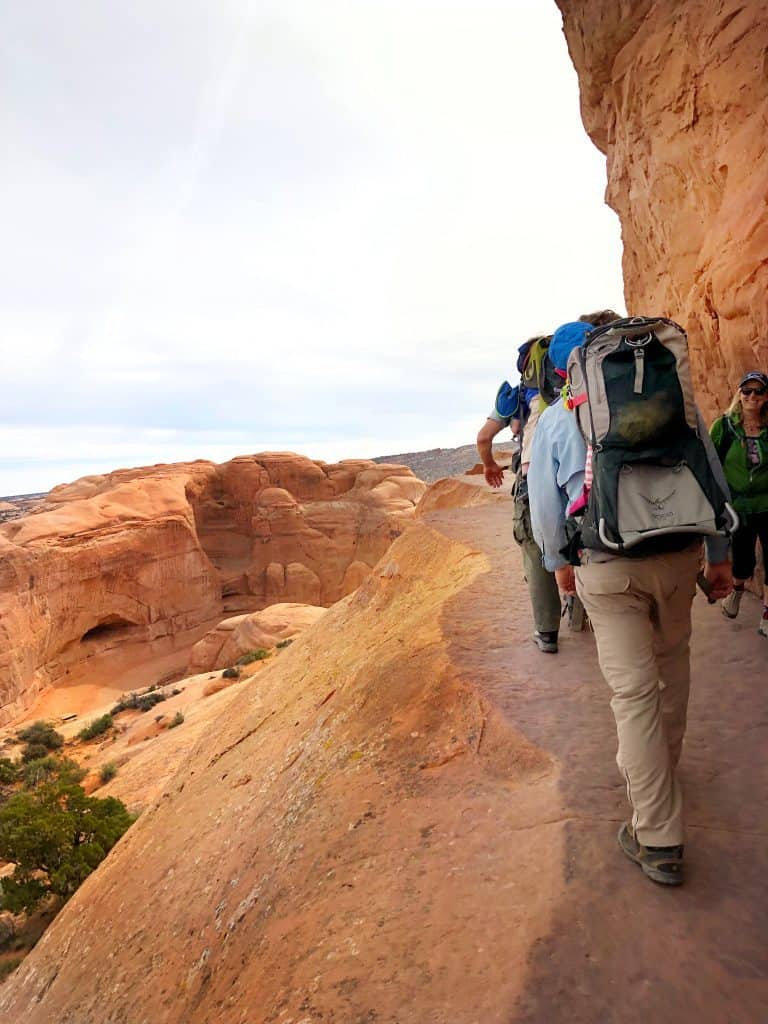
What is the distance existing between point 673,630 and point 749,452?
99.8 inches

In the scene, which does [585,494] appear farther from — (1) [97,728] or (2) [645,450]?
(1) [97,728]

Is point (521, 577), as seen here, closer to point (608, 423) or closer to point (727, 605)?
point (727, 605)

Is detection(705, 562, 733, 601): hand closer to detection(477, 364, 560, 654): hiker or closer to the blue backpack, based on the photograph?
detection(477, 364, 560, 654): hiker

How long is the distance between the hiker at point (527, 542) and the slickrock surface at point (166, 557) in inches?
941

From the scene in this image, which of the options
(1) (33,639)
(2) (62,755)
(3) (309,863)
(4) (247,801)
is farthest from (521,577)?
(1) (33,639)

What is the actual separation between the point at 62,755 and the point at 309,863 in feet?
55.7

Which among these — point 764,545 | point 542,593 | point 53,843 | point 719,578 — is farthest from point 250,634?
point 719,578

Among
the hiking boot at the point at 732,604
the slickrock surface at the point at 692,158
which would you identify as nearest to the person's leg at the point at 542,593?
the hiking boot at the point at 732,604

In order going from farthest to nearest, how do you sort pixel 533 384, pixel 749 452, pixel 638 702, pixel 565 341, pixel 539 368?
pixel 749 452, pixel 533 384, pixel 539 368, pixel 565 341, pixel 638 702

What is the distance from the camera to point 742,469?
4.20m

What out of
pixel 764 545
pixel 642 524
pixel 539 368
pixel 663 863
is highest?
pixel 539 368

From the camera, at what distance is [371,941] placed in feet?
7.20

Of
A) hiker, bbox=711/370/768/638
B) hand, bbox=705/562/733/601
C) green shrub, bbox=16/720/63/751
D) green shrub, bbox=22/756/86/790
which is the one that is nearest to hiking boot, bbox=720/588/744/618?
hiker, bbox=711/370/768/638

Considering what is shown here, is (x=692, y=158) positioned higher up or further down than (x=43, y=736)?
higher up
